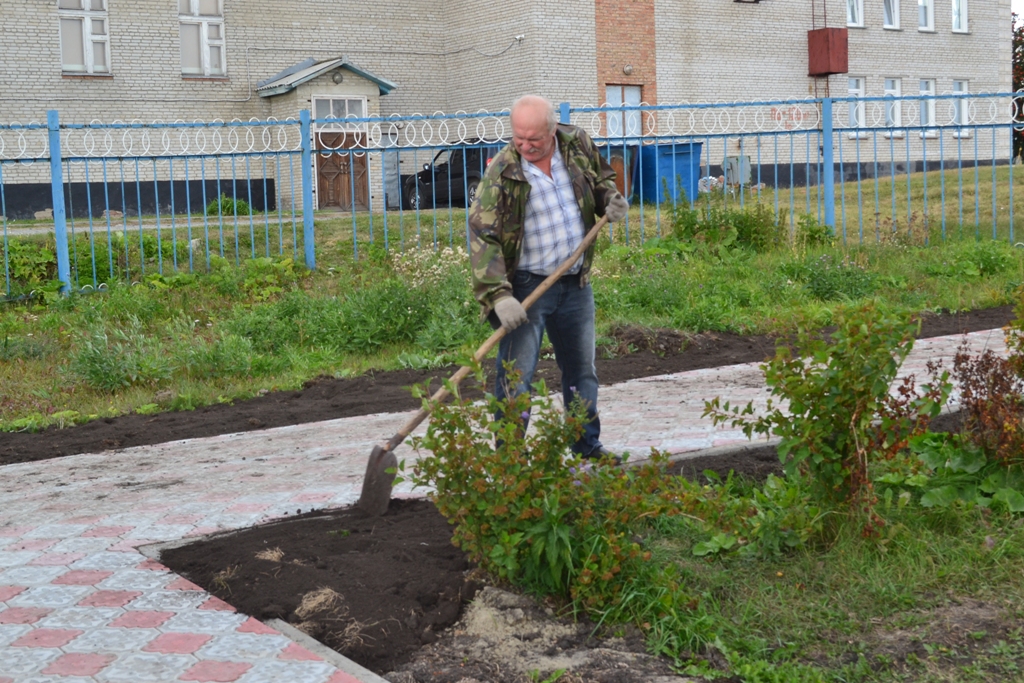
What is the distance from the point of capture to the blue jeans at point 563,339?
15.3 feet

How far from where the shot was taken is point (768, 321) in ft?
29.7

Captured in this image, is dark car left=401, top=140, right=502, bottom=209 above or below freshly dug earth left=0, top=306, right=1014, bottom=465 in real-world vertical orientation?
above

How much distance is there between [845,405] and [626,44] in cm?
2448

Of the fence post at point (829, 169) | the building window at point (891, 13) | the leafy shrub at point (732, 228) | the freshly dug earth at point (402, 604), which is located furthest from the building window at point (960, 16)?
the freshly dug earth at point (402, 604)

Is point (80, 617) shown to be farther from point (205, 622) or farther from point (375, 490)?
point (375, 490)

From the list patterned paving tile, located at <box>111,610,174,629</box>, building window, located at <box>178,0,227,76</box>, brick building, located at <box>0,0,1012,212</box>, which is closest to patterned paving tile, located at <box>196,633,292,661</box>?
patterned paving tile, located at <box>111,610,174,629</box>

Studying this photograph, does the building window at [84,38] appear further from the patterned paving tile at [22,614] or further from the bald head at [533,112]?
the patterned paving tile at [22,614]

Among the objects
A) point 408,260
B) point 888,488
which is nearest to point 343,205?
point 408,260

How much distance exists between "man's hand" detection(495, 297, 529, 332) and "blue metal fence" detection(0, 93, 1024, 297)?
4.88m

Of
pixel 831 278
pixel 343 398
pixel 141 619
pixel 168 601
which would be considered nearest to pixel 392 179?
pixel 831 278

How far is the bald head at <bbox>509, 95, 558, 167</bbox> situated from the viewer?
441cm

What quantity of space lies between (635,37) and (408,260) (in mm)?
17546

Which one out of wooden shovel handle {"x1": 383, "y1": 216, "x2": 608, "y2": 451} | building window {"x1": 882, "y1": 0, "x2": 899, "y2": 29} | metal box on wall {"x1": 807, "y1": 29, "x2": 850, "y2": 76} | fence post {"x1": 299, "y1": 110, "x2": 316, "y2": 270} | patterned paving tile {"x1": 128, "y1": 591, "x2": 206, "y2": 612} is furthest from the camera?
building window {"x1": 882, "y1": 0, "x2": 899, "y2": 29}

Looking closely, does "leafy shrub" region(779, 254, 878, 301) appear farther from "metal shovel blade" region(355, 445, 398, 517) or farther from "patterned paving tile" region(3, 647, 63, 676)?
"patterned paving tile" region(3, 647, 63, 676)
